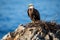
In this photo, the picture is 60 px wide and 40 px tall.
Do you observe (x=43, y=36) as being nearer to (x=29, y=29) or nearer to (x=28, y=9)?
(x=29, y=29)

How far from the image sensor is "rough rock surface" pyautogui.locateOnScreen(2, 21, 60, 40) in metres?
23.9

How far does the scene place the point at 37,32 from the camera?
79.4 feet

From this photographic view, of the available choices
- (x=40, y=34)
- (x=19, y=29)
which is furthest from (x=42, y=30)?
(x=19, y=29)

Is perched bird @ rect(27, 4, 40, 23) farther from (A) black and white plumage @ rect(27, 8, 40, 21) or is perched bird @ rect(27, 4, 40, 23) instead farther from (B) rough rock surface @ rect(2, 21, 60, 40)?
(B) rough rock surface @ rect(2, 21, 60, 40)

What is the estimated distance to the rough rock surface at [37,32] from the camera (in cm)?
2392

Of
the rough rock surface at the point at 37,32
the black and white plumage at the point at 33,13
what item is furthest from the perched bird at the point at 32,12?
the rough rock surface at the point at 37,32

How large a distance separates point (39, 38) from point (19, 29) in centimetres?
247

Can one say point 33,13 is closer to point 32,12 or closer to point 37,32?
point 32,12

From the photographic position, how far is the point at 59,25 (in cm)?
2502

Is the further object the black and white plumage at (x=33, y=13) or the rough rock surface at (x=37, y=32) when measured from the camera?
the black and white plumage at (x=33, y=13)

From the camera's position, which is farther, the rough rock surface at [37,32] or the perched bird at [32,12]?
the perched bird at [32,12]

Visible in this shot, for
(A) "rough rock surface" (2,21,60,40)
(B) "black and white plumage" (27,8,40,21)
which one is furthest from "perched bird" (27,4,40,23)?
(A) "rough rock surface" (2,21,60,40)

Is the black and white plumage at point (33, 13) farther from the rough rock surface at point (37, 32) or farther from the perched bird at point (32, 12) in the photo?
the rough rock surface at point (37, 32)

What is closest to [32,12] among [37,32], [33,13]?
[33,13]
